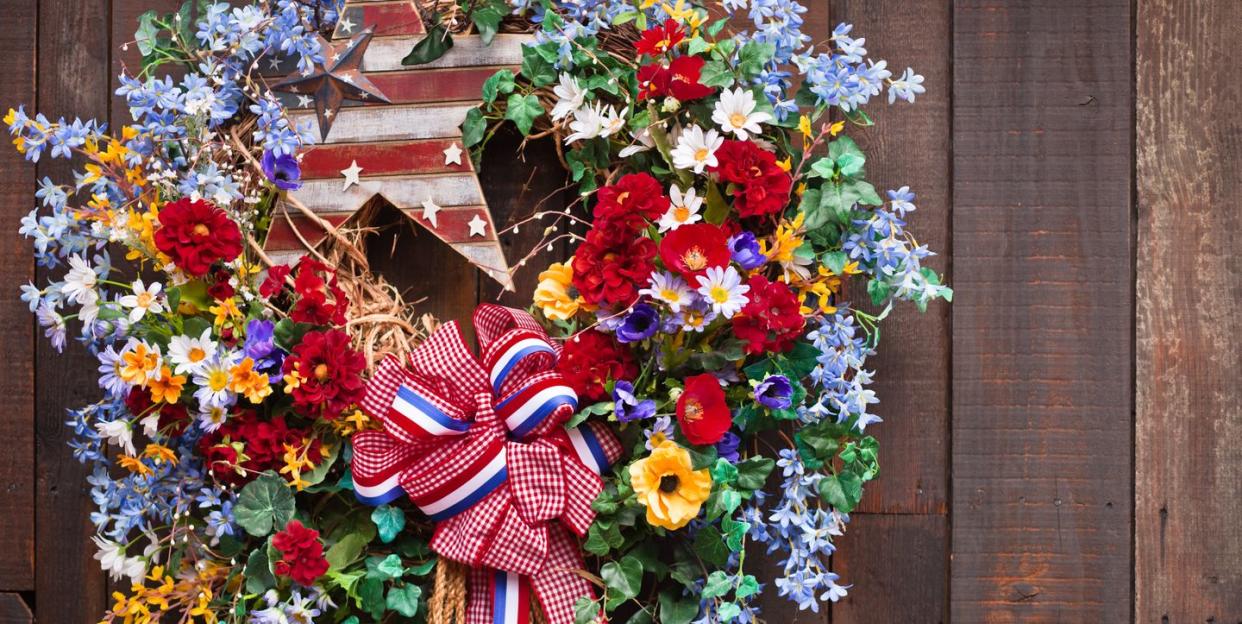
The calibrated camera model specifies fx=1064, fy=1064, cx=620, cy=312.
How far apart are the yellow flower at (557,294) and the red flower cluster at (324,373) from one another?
0.79 feet

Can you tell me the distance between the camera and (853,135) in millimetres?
1562

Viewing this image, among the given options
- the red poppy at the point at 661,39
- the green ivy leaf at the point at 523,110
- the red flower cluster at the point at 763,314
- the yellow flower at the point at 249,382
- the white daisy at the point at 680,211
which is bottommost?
the yellow flower at the point at 249,382

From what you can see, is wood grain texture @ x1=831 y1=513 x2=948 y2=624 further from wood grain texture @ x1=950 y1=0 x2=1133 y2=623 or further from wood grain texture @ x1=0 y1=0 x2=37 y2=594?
wood grain texture @ x1=0 y1=0 x2=37 y2=594

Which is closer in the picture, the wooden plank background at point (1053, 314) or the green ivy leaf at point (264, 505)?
the green ivy leaf at point (264, 505)

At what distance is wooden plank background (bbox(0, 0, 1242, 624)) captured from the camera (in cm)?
156

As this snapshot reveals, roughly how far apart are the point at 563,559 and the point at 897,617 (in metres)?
0.55

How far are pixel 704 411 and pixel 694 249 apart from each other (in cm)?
19

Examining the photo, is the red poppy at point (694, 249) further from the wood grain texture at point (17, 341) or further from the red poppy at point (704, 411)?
the wood grain texture at point (17, 341)

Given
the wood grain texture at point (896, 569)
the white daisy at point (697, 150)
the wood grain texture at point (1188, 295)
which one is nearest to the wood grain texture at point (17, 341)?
the white daisy at point (697, 150)

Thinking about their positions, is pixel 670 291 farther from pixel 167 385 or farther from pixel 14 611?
pixel 14 611

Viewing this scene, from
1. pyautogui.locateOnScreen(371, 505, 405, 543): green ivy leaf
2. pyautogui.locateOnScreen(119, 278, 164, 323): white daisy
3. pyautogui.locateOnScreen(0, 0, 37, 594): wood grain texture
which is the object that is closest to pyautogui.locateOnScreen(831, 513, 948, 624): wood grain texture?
pyautogui.locateOnScreen(371, 505, 405, 543): green ivy leaf

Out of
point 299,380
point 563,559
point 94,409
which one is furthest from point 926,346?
point 94,409

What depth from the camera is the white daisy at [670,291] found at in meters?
1.25

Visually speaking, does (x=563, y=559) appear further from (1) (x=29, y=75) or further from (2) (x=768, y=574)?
(1) (x=29, y=75)
